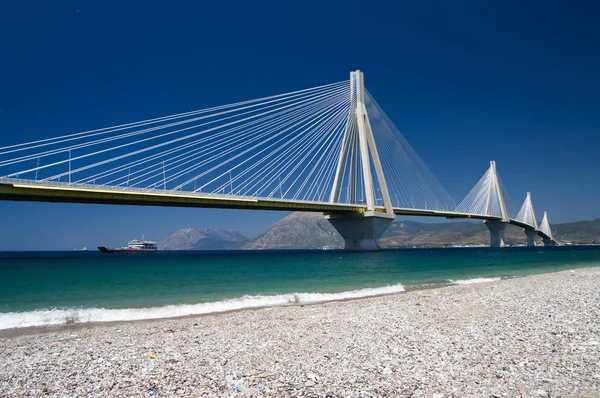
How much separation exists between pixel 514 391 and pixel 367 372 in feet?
5.15

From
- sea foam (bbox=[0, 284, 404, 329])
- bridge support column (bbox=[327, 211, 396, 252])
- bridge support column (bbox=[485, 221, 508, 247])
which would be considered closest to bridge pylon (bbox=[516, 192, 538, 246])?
bridge support column (bbox=[485, 221, 508, 247])

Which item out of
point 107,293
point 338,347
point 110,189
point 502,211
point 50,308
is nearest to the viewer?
point 338,347

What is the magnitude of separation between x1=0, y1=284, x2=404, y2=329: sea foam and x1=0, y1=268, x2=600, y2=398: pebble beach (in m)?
1.19

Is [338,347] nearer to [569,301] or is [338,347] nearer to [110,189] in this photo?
[569,301]

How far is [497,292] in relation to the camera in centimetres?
1281

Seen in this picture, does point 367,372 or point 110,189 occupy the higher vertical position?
point 110,189

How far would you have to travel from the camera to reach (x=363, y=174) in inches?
1892

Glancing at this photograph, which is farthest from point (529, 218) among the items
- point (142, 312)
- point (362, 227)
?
point (142, 312)

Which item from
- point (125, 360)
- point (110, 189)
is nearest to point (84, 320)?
point (125, 360)

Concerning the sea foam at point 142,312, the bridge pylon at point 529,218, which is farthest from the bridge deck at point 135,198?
the bridge pylon at point 529,218

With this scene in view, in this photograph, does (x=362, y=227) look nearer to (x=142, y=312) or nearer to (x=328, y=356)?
(x=142, y=312)

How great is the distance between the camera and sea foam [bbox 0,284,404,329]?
10414 mm

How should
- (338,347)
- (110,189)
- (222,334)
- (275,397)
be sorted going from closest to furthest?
(275,397), (338,347), (222,334), (110,189)

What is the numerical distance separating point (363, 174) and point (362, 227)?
8119 millimetres
